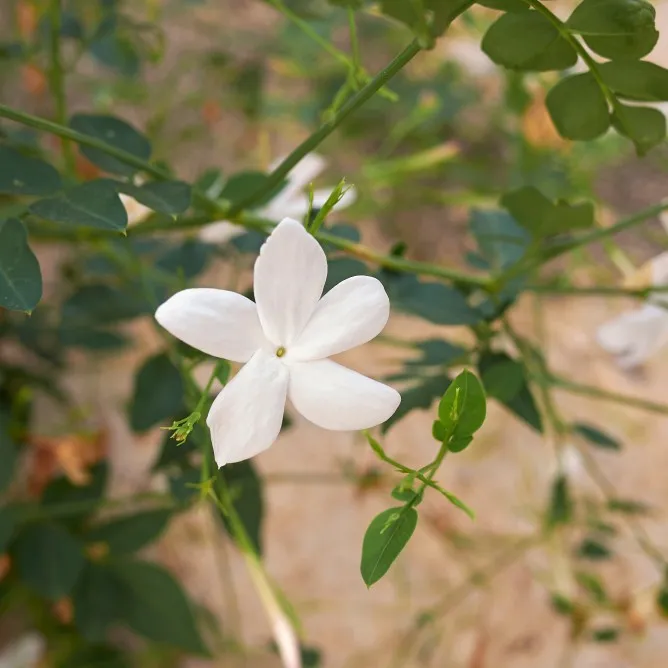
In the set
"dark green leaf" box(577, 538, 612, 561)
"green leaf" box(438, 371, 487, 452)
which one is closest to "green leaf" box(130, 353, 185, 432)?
"green leaf" box(438, 371, 487, 452)

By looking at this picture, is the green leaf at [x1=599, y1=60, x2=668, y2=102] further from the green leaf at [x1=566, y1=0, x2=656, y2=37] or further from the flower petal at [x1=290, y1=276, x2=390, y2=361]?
the flower petal at [x1=290, y1=276, x2=390, y2=361]

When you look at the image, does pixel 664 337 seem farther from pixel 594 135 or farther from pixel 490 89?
pixel 490 89

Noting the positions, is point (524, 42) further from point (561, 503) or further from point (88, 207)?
point (561, 503)

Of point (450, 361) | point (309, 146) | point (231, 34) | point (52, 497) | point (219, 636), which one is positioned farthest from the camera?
point (231, 34)

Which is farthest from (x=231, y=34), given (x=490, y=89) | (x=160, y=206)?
(x=160, y=206)

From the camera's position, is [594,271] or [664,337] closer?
[664,337]

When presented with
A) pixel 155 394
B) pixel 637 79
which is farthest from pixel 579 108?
pixel 155 394

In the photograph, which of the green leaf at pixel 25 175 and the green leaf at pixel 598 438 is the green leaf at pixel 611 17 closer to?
the green leaf at pixel 25 175
